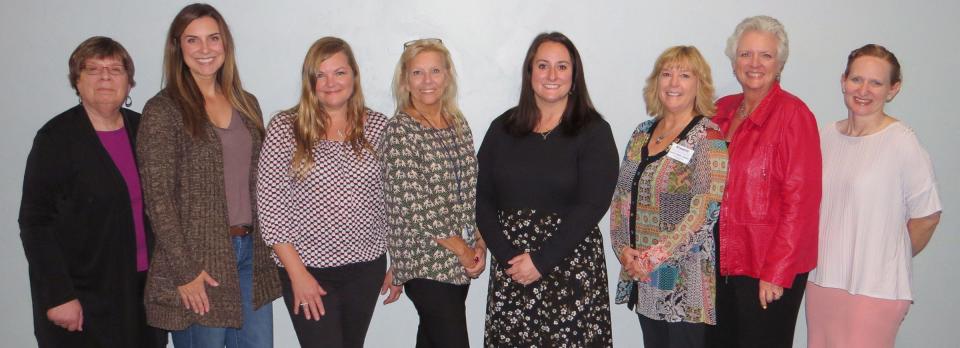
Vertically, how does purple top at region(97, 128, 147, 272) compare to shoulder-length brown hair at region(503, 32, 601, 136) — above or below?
below

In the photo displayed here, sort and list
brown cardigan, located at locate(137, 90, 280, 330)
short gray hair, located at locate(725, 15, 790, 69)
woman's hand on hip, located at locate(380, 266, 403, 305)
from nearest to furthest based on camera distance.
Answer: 1. brown cardigan, located at locate(137, 90, 280, 330)
2. short gray hair, located at locate(725, 15, 790, 69)
3. woman's hand on hip, located at locate(380, 266, 403, 305)

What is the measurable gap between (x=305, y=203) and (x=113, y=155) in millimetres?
793

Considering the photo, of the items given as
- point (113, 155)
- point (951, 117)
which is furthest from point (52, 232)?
point (951, 117)

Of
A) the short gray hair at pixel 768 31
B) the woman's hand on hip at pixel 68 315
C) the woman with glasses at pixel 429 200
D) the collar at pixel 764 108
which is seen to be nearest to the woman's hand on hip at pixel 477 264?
the woman with glasses at pixel 429 200

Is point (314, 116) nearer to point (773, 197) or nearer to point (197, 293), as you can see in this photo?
point (197, 293)

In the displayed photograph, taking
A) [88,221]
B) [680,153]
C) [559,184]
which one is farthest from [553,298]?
[88,221]

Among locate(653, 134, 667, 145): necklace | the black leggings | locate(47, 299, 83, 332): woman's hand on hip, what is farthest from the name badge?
locate(47, 299, 83, 332): woman's hand on hip

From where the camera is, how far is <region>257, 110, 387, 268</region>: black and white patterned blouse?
2.23 m

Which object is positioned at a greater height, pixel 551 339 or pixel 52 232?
pixel 52 232

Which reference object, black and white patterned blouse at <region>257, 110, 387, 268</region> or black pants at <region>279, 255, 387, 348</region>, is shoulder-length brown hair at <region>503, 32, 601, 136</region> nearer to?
black and white patterned blouse at <region>257, 110, 387, 268</region>

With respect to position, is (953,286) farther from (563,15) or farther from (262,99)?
(262,99)

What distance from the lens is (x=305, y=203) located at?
7.43 ft

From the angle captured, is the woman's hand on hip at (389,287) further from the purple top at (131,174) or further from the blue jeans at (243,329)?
the purple top at (131,174)

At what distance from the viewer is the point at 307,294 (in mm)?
2268
